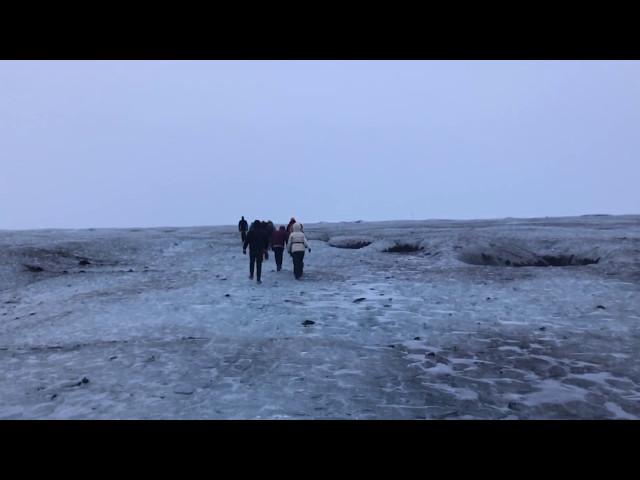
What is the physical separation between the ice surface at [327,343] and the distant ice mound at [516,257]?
233 cm

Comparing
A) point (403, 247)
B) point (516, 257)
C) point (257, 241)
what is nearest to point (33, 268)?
point (257, 241)

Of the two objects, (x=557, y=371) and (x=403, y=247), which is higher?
(x=403, y=247)

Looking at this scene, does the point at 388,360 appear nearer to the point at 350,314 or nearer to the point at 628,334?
the point at 350,314

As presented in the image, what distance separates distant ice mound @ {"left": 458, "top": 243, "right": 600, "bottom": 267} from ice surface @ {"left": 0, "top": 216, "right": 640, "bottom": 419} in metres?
2.33

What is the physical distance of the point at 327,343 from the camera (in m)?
10.4

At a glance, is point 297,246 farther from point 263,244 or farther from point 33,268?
point 33,268

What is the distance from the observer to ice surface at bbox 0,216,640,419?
281 inches

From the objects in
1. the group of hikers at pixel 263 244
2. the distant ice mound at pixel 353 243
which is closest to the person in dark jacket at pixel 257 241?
the group of hikers at pixel 263 244

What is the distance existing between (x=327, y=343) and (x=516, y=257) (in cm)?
1852

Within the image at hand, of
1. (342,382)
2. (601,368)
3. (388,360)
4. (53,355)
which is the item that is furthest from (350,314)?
(53,355)

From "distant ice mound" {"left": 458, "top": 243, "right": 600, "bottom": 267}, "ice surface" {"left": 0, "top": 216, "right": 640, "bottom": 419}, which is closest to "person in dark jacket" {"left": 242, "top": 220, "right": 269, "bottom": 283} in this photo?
"ice surface" {"left": 0, "top": 216, "right": 640, "bottom": 419}

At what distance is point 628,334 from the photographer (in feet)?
35.2

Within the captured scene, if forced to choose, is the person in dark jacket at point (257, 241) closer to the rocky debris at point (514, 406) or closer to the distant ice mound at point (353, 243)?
the rocky debris at point (514, 406)
